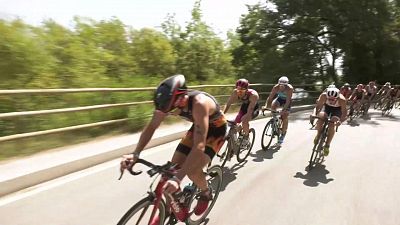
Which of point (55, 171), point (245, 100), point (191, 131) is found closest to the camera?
point (191, 131)

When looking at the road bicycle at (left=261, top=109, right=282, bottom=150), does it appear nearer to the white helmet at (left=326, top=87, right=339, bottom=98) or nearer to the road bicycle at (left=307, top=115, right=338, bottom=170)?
the road bicycle at (left=307, top=115, right=338, bottom=170)

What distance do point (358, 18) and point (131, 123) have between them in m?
22.7

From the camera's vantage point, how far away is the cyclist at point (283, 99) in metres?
9.86

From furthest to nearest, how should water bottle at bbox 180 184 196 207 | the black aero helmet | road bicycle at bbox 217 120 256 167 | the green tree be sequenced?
the green tree < road bicycle at bbox 217 120 256 167 < water bottle at bbox 180 184 196 207 < the black aero helmet

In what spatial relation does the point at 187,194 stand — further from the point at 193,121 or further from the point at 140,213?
the point at 193,121

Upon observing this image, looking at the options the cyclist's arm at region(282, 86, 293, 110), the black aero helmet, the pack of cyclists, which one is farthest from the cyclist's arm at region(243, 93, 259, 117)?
the black aero helmet

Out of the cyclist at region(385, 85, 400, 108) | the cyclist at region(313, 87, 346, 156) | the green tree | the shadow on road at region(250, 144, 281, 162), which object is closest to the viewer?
the cyclist at region(313, 87, 346, 156)

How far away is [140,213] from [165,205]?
13.8 inches

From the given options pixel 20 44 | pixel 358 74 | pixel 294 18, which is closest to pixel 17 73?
pixel 20 44

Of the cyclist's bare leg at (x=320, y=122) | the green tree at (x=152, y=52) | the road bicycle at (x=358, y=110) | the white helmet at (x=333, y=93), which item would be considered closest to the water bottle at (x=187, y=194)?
the cyclist's bare leg at (x=320, y=122)

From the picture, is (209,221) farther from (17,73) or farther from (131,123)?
(17,73)

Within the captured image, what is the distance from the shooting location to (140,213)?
3842mm

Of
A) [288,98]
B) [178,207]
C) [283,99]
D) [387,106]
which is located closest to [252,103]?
[288,98]

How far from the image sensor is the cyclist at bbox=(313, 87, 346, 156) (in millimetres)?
8539
